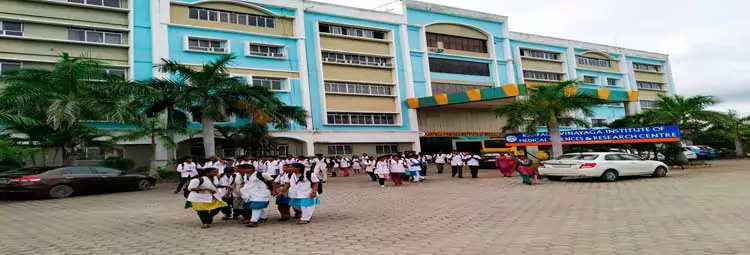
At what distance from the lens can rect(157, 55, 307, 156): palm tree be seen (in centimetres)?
2092

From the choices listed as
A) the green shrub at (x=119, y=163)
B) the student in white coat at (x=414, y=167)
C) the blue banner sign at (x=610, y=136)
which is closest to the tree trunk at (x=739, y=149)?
the blue banner sign at (x=610, y=136)

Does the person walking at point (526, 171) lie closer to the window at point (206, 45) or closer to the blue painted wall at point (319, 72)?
the blue painted wall at point (319, 72)

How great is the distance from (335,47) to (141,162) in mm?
14421

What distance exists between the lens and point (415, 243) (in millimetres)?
6488

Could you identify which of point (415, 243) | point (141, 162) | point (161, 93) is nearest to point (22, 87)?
point (161, 93)

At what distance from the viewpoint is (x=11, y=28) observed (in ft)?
83.8

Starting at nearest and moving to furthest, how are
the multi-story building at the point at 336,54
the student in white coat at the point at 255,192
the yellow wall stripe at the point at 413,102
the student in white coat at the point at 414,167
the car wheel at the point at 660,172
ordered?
the student in white coat at the point at 255,192 < the car wheel at the point at 660,172 < the student in white coat at the point at 414,167 < the multi-story building at the point at 336,54 < the yellow wall stripe at the point at 413,102

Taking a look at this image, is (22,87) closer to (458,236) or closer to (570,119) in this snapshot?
(458,236)

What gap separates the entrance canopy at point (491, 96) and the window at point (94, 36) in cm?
1921

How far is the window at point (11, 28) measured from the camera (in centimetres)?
2527

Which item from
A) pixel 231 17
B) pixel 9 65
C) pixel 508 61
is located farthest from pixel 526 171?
pixel 508 61

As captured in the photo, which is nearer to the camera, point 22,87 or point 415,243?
point 415,243

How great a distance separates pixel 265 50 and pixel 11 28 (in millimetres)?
13361

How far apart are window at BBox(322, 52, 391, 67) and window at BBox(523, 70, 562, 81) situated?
15.4 metres
